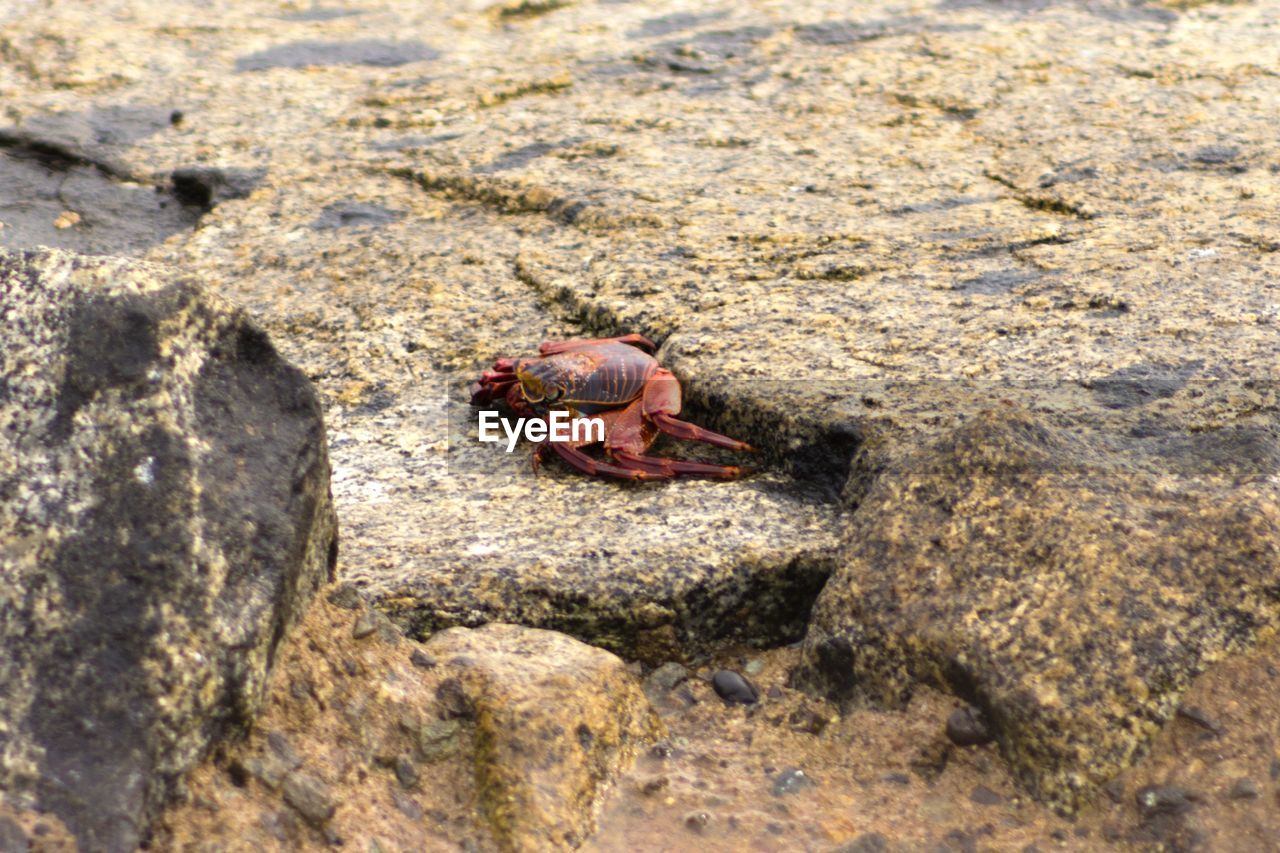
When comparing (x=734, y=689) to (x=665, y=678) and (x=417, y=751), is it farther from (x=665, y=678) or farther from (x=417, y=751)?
(x=417, y=751)

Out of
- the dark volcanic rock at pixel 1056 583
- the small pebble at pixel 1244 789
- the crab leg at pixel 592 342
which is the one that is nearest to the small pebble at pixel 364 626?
the dark volcanic rock at pixel 1056 583

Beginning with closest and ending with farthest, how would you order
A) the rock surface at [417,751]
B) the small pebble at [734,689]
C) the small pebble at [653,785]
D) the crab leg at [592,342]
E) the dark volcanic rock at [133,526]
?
1. the dark volcanic rock at [133,526]
2. the rock surface at [417,751]
3. the small pebble at [653,785]
4. the small pebble at [734,689]
5. the crab leg at [592,342]

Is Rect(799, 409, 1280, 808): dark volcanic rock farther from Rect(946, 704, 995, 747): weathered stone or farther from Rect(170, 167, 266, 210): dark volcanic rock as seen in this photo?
Rect(170, 167, 266, 210): dark volcanic rock

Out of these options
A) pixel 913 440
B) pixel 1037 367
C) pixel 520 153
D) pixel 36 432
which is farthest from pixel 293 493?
pixel 520 153

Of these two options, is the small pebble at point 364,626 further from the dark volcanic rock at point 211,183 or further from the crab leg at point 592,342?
the dark volcanic rock at point 211,183

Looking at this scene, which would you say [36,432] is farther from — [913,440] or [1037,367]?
[1037,367]
